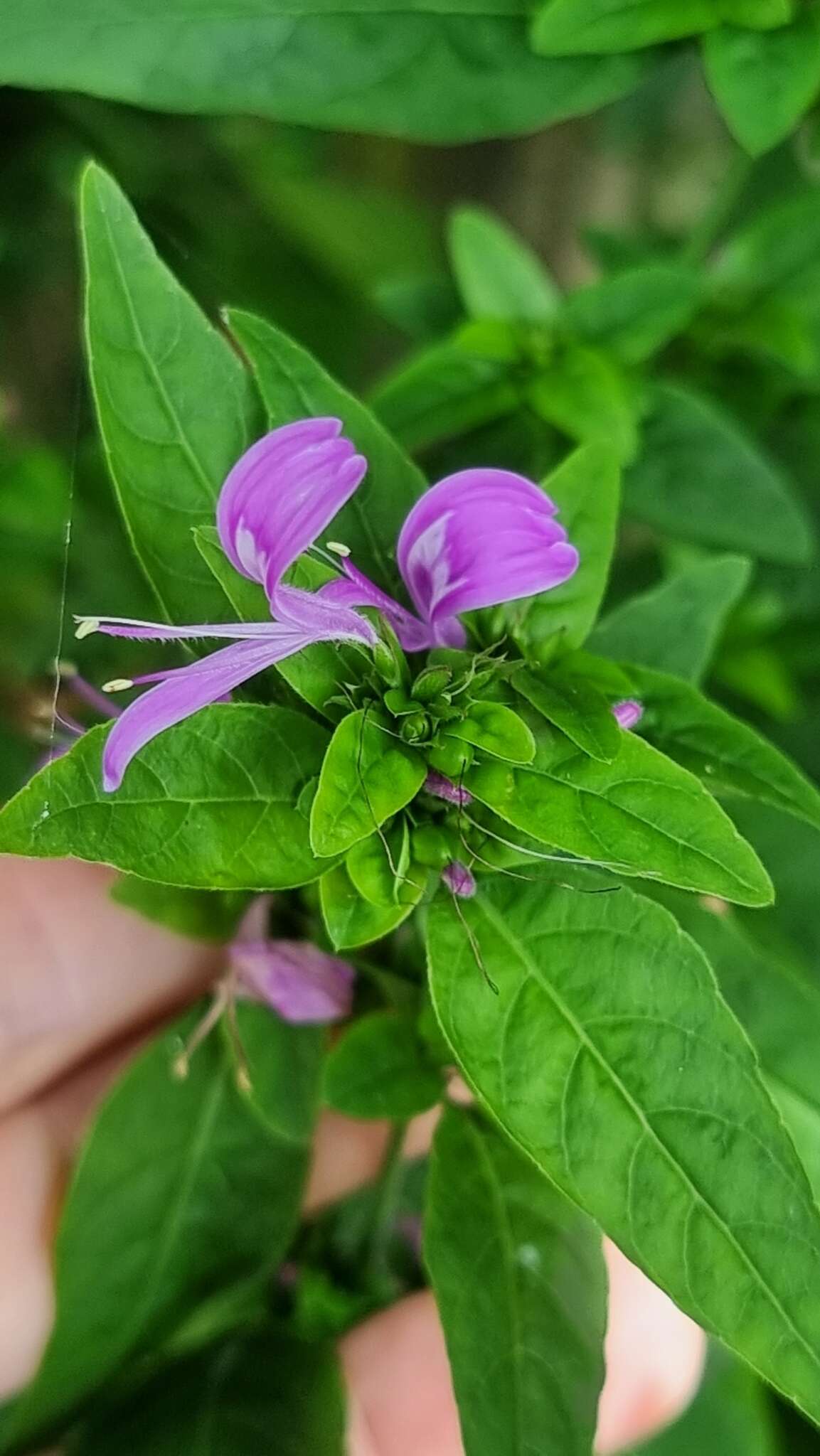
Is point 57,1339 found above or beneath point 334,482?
beneath

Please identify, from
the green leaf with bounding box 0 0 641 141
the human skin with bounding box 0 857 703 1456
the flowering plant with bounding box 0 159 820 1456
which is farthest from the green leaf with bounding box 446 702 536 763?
the human skin with bounding box 0 857 703 1456

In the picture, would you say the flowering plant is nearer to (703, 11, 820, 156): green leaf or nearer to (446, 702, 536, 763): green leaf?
(446, 702, 536, 763): green leaf

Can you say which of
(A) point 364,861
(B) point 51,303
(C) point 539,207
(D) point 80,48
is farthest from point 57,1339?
(C) point 539,207

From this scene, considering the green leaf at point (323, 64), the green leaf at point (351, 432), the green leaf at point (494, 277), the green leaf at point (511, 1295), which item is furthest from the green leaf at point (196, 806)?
the green leaf at point (494, 277)

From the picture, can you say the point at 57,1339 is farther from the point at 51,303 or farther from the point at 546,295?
the point at 51,303

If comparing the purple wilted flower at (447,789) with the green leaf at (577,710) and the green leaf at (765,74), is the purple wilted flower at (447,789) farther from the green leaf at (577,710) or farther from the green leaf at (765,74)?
the green leaf at (765,74)

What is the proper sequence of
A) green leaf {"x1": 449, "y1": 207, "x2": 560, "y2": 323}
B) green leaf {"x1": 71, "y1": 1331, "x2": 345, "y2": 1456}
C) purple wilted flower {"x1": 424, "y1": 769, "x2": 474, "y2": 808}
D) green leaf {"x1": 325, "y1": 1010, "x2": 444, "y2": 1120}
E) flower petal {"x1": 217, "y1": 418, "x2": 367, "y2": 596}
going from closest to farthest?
1. flower petal {"x1": 217, "y1": 418, "x2": 367, "y2": 596}
2. purple wilted flower {"x1": 424, "y1": 769, "x2": 474, "y2": 808}
3. green leaf {"x1": 325, "y1": 1010, "x2": 444, "y2": 1120}
4. green leaf {"x1": 71, "y1": 1331, "x2": 345, "y2": 1456}
5. green leaf {"x1": 449, "y1": 207, "x2": 560, "y2": 323}
